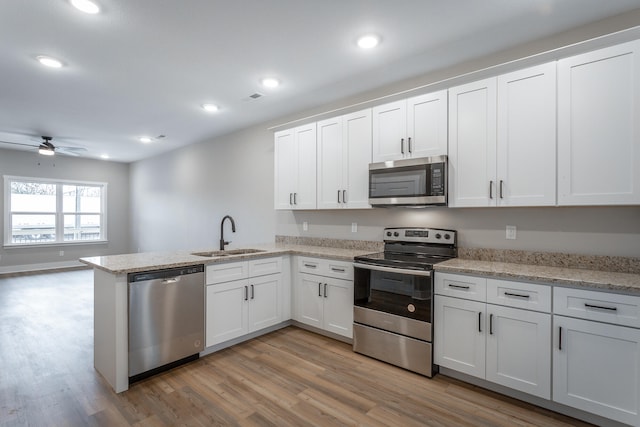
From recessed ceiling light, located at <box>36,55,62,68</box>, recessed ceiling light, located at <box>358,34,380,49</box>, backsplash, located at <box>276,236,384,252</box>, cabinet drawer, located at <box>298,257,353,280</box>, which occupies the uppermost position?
recessed ceiling light, located at <box>36,55,62,68</box>

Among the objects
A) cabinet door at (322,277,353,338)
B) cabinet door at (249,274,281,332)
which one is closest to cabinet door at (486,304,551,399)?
cabinet door at (322,277,353,338)

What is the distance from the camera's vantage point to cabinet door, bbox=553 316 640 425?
1.81 metres

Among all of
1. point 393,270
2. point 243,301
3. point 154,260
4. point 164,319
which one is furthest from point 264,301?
point 393,270

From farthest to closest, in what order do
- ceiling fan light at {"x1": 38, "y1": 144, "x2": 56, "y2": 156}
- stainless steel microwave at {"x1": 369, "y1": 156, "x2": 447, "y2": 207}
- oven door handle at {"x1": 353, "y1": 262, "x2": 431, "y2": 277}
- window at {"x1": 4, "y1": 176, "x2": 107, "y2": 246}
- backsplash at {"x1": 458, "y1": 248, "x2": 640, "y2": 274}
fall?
window at {"x1": 4, "y1": 176, "x2": 107, "y2": 246} → ceiling fan light at {"x1": 38, "y1": 144, "x2": 56, "y2": 156} → stainless steel microwave at {"x1": 369, "y1": 156, "x2": 447, "y2": 207} → oven door handle at {"x1": 353, "y1": 262, "x2": 431, "y2": 277} → backsplash at {"x1": 458, "y1": 248, "x2": 640, "y2": 274}

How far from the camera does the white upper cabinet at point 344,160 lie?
3301 mm

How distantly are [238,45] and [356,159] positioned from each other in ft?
5.05

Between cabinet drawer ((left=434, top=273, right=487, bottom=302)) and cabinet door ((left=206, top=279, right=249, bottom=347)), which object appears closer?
cabinet drawer ((left=434, top=273, right=487, bottom=302))

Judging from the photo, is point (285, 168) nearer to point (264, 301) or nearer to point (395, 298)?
point (264, 301)

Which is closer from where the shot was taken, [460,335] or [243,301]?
[460,335]

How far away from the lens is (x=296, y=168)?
12.8ft

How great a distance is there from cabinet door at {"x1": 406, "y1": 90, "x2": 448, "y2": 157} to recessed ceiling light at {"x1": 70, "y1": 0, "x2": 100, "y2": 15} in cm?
253

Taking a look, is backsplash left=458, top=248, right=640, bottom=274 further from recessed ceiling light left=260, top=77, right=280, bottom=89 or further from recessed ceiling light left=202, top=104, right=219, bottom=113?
recessed ceiling light left=202, top=104, right=219, bottom=113

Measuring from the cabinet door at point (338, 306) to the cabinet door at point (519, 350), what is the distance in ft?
4.05

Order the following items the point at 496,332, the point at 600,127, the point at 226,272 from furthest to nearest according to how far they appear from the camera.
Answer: the point at 226,272 → the point at 496,332 → the point at 600,127
